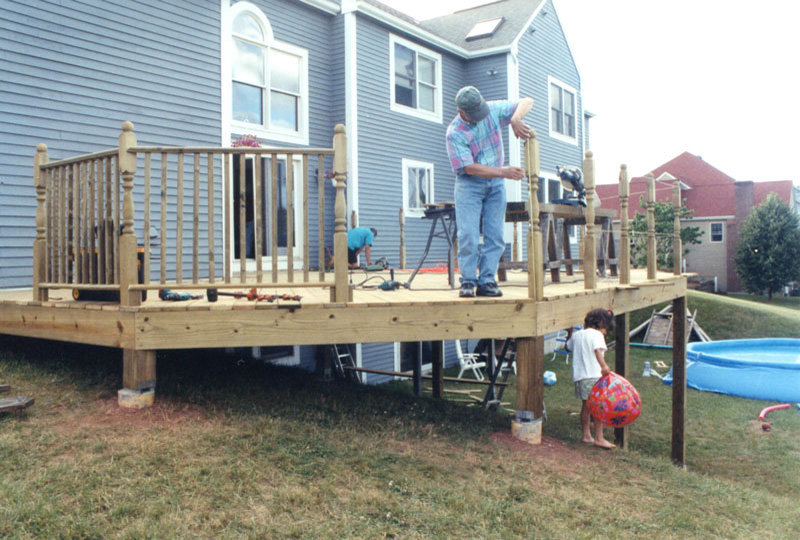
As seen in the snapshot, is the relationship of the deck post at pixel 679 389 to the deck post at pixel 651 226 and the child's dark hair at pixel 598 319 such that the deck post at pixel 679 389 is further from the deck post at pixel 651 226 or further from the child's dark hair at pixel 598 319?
the child's dark hair at pixel 598 319

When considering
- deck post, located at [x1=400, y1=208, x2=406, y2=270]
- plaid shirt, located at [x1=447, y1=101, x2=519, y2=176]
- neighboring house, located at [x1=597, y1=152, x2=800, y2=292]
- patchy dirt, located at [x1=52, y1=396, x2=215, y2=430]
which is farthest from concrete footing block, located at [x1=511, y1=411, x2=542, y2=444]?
neighboring house, located at [x1=597, y1=152, x2=800, y2=292]

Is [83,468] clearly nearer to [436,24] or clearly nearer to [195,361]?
[195,361]

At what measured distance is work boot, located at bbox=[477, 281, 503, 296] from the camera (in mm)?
5453

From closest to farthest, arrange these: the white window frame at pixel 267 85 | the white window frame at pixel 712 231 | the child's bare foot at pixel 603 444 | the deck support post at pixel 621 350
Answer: the child's bare foot at pixel 603 444
the deck support post at pixel 621 350
the white window frame at pixel 267 85
the white window frame at pixel 712 231

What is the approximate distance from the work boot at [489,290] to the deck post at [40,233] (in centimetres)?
370

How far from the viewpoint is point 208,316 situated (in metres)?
4.86

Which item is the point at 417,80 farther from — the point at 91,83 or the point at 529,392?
the point at 529,392

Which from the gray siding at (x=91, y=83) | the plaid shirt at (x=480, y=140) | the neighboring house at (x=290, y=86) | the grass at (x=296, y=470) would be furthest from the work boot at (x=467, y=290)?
the gray siding at (x=91, y=83)

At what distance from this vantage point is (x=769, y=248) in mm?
32938

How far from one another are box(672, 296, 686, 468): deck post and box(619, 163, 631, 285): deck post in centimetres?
252

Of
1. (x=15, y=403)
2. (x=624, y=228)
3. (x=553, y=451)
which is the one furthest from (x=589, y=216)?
(x=15, y=403)

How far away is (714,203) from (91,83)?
37788 millimetres

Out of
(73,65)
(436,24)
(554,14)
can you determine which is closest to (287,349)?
(73,65)

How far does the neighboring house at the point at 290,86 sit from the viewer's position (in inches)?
306
